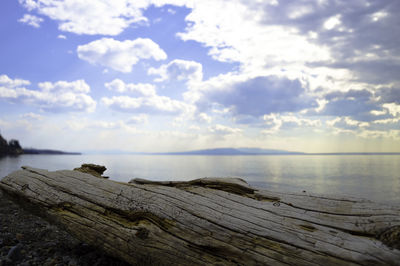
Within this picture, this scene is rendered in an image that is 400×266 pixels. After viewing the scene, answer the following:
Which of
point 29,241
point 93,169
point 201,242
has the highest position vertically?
point 93,169

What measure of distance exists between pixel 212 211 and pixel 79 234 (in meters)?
2.64

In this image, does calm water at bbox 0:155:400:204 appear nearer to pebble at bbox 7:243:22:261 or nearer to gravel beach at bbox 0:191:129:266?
gravel beach at bbox 0:191:129:266

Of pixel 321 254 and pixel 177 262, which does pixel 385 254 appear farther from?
pixel 177 262

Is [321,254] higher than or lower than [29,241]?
higher

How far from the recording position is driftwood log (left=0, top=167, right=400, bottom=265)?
3.37 meters

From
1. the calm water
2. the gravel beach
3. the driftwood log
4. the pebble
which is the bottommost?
the calm water

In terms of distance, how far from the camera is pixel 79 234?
500 centimetres

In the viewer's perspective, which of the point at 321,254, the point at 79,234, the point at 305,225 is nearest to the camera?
the point at 321,254

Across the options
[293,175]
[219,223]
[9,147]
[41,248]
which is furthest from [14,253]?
[9,147]

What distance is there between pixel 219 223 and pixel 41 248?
14.0 feet

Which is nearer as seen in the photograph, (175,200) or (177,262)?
(177,262)

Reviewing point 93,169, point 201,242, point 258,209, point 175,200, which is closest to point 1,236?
point 93,169

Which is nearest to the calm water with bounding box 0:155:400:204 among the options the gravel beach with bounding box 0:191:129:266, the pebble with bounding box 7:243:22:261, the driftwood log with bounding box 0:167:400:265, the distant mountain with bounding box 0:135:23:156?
the driftwood log with bounding box 0:167:400:265

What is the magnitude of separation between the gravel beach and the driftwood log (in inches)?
23.2
